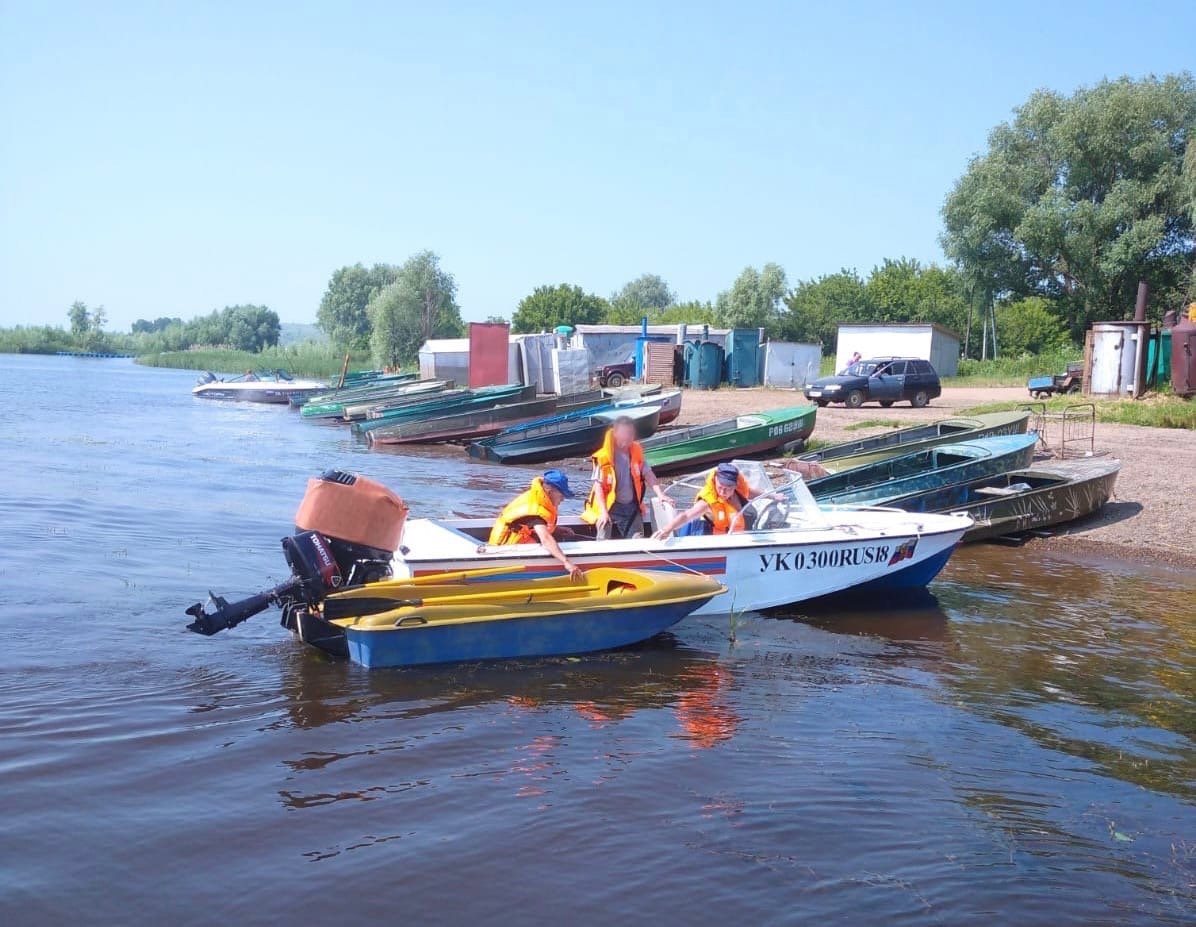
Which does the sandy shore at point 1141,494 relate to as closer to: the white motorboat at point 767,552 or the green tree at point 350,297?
the white motorboat at point 767,552

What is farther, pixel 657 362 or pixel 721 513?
pixel 657 362

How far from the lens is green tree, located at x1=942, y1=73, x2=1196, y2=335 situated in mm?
42312

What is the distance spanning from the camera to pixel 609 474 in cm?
1013

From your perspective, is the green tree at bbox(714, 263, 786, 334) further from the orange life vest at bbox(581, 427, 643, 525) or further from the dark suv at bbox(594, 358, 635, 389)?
the orange life vest at bbox(581, 427, 643, 525)

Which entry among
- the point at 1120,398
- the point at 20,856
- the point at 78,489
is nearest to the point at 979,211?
the point at 1120,398

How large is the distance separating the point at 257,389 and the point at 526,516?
43.0 metres

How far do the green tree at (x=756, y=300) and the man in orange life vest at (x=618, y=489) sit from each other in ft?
176

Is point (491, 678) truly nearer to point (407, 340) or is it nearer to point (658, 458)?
point (658, 458)

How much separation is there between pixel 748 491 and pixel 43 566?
755cm

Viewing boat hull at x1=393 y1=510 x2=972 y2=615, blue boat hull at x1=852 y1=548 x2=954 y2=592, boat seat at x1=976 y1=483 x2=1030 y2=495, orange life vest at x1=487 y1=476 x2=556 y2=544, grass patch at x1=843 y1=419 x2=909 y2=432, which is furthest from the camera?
grass patch at x1=843 y1=419 x2=909 y2=432

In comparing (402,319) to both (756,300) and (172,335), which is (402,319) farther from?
(172,335)

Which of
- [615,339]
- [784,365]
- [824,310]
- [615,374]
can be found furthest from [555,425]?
[824,310]

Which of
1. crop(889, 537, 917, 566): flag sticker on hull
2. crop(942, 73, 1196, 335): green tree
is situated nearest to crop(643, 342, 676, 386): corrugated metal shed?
crop(942, 73, 1196, 335): green tree

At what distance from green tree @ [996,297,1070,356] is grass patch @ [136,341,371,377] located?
143 feet
